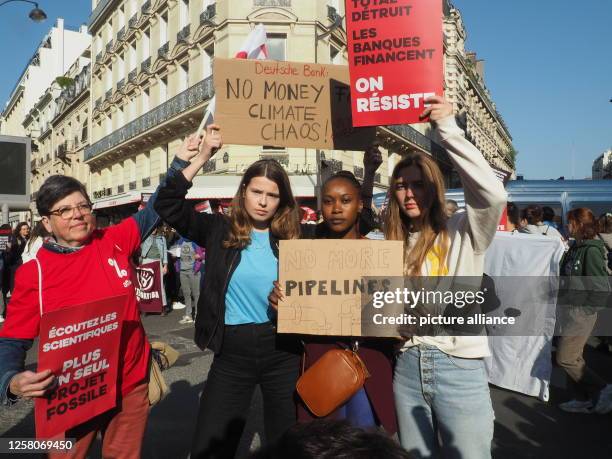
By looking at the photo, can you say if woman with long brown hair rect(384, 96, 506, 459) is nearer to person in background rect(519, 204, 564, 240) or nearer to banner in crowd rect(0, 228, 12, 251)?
person in background rect(519, 204, 564, 240)

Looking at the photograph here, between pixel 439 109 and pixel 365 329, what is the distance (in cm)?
96

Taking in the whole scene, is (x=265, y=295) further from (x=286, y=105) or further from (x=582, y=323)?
(x=582, y=323)

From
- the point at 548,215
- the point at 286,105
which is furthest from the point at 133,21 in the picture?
the point at 286,105

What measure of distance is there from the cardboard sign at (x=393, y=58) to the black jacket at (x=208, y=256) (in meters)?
0.95

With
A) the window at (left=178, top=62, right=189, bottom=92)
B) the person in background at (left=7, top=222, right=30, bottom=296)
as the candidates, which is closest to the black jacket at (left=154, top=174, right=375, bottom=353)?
the person in background at (left=7, top=222, right=30, bottom=296)

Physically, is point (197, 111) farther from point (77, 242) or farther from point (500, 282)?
point (77, 242)

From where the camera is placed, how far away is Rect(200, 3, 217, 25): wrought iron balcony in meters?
20.8

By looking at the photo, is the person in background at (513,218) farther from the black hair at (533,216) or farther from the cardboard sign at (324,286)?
the cardboard sign at (324,286)

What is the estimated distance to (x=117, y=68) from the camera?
31.6 m

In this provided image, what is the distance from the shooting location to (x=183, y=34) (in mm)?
23203

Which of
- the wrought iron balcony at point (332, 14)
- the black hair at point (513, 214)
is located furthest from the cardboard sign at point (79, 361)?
the wrought iron balcony at point (332, 14)

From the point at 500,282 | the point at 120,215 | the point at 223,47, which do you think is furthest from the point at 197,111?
the point at 500,282

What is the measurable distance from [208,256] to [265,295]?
1.13 feet

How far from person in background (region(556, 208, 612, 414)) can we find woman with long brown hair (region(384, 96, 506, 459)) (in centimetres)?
327
